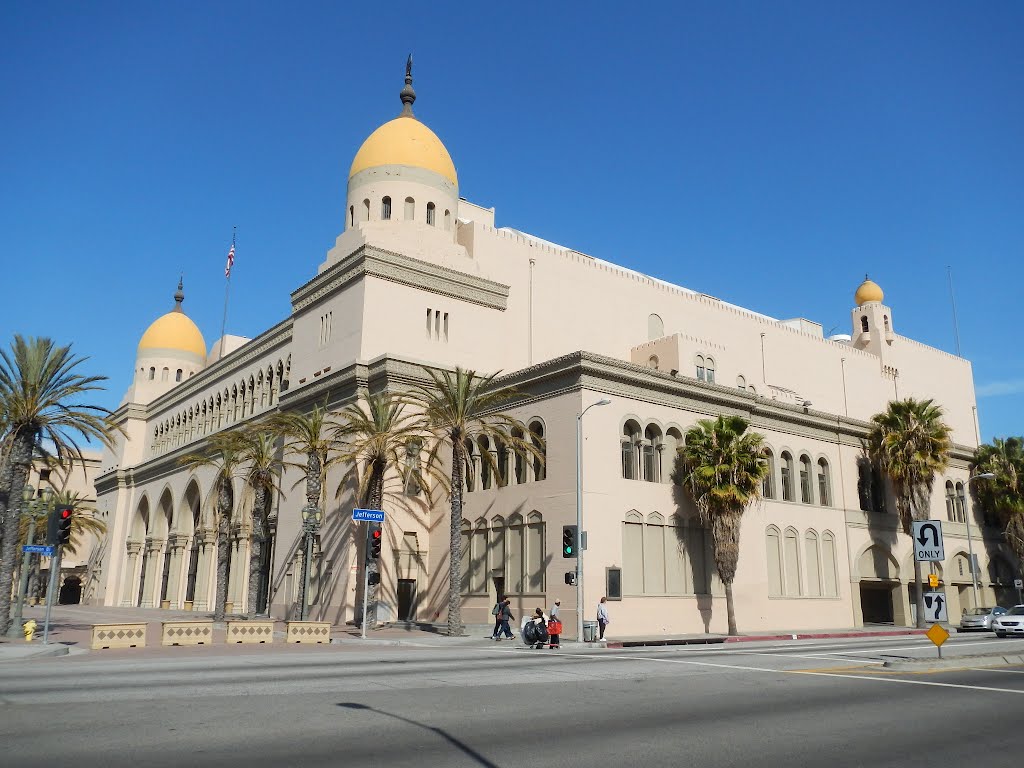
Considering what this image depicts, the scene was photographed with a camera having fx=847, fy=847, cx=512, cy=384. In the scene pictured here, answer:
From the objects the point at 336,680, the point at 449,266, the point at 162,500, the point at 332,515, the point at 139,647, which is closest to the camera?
the point at 336,680

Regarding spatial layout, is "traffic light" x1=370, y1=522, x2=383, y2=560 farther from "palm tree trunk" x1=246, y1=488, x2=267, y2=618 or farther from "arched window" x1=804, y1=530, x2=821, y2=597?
"arched window" x1=804, y1=530, x2=821, y2=597


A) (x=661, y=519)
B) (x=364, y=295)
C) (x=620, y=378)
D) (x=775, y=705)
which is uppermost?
(x=364, y=295)

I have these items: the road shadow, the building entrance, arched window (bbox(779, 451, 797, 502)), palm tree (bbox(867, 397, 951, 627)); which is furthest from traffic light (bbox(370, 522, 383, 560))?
the building entrance

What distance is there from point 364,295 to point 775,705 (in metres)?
31.5

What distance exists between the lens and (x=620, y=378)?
3600cm

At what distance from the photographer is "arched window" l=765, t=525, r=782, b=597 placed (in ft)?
133

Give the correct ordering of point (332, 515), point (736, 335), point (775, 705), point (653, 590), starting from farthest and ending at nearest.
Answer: point (736, 335) < point (332, 515) < point (653, 590) < point (775, 705)

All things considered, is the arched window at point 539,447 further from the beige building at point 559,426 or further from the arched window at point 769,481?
the arched window at point 769,481

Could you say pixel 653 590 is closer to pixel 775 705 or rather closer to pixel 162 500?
pixel 775 705

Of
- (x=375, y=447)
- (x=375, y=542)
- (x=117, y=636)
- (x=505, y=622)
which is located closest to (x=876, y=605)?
→ (x=505, y=622)

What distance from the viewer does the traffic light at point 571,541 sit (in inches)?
1156

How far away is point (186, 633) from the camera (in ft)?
88.7

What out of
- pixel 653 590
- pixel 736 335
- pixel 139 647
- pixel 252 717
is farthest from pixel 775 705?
pixel 736 335

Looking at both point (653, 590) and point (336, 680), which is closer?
point (336, 680)
